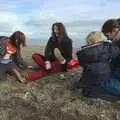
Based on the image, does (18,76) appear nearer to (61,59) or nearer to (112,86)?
(61,59)

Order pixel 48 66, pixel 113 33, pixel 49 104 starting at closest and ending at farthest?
pixel 113 33, pixel 49 104, pixel 48 66

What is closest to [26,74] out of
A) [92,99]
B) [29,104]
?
[29,104]

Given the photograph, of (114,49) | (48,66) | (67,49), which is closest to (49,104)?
(114,49)

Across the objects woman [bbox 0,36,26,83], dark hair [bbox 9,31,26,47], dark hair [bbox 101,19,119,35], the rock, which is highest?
dark hair [bbox 101,19,119,35]

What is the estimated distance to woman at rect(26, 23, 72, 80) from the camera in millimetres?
9516

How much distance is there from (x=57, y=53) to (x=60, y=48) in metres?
0.13

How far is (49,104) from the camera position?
7.70m

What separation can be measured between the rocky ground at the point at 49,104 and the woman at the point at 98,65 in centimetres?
21

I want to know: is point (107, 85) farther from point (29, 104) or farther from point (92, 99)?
point (29, 104)

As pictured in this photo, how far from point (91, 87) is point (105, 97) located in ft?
0.99

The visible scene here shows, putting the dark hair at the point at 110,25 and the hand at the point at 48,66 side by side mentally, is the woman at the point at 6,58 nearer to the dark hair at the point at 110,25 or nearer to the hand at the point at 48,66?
the hand at the point at 48,66

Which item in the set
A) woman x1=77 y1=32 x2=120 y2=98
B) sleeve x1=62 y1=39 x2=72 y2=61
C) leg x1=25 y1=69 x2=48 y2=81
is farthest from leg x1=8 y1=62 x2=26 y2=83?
woman x1=77 y1=32 x2=120 y2=98

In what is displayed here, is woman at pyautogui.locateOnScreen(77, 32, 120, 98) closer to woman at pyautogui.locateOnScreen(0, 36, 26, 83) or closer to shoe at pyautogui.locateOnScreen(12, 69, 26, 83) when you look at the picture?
shoe at pyautogui.locateOnScreen(12, 69, 26, 83)

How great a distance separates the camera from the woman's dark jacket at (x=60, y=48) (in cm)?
962
